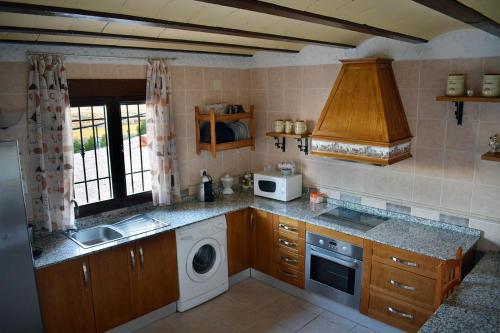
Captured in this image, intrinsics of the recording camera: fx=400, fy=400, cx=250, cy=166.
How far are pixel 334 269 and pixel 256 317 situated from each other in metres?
0.81

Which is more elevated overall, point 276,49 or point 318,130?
point 276,49

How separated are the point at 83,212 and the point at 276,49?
2.28m

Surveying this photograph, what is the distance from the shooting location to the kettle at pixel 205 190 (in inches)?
161

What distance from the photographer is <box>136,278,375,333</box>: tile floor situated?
11.0ft

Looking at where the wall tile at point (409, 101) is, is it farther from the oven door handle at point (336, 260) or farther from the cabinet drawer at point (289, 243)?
the cabinet drawer at point (289, 243)

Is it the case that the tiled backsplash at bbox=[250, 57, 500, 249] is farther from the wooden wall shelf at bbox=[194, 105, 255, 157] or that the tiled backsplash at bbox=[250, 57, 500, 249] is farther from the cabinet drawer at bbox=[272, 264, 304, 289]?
the cabinet drawer at bbox=[272, 264, 304, 289]

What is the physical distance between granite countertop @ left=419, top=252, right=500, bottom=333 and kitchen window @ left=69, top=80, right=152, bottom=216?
107 inches

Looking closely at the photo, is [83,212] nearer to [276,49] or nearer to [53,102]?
[53,102]

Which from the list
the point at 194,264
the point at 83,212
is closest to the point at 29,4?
the point at 83,212

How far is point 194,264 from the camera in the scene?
3.77 meters

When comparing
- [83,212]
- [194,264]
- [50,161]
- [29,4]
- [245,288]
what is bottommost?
[245,288]

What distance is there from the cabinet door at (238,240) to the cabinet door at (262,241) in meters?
0.07

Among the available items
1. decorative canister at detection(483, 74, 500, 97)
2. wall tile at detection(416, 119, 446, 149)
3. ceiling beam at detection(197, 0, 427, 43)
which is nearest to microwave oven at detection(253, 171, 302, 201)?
wall tile at detection(416, 119, 446, 149)

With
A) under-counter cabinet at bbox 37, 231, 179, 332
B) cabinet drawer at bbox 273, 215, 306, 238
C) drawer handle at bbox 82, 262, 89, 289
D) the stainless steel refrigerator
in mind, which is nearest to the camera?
the stainless steel refrigerator
